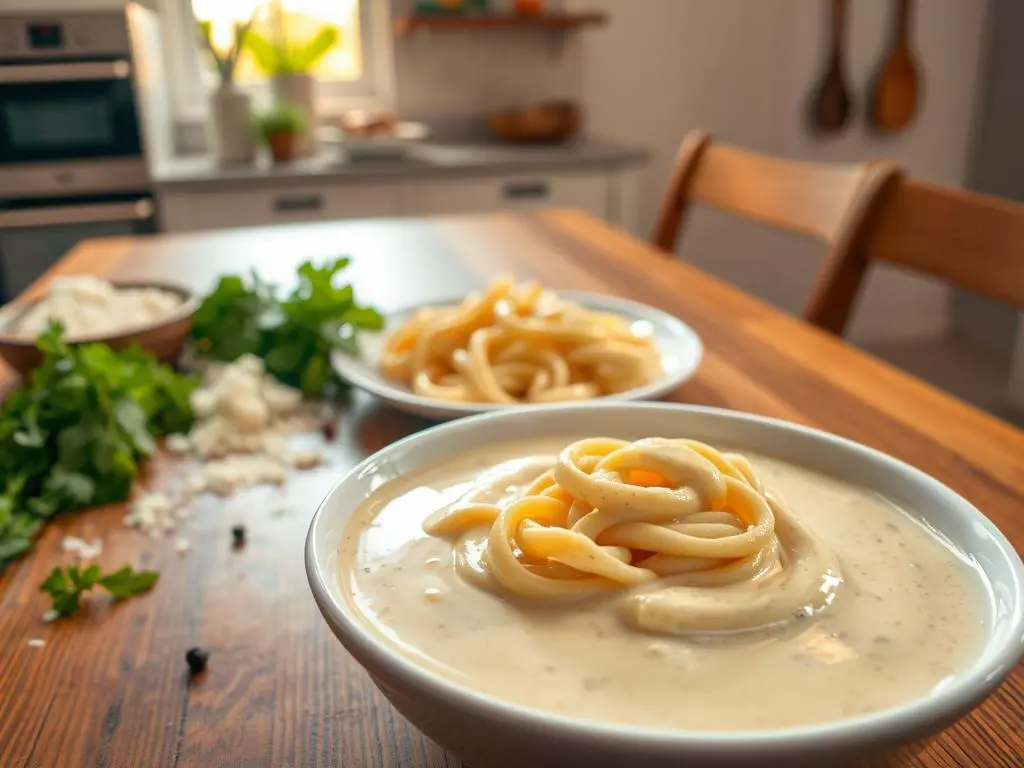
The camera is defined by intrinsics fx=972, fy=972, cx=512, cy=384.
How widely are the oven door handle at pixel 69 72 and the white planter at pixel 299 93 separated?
21.5 inches

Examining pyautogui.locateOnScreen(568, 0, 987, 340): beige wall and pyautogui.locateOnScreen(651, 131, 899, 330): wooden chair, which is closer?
pyautogui.locateOnScreen(651, 131, 899, 330): wooden chair

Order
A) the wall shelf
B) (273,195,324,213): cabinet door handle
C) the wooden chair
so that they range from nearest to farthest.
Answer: the wooden chair
(273,195,324,213): cabinet door handle
the wall shelf

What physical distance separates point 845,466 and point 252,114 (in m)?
3.05

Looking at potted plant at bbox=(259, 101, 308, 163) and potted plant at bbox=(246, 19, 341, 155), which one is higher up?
potted plant at bbox=(246, 19, 341, 155)

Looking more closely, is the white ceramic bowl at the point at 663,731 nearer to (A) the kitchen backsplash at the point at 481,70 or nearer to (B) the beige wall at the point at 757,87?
(A) the kitchen backsplash at the point at 481,70

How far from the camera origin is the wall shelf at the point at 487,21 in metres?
3.43

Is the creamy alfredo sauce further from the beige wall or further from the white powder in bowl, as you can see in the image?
the beige wall

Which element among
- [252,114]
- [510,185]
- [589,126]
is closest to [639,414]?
[510,185]

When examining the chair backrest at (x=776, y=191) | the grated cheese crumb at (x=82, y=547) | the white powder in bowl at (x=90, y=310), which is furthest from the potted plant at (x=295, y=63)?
the grated cheese crumb at (x=82, y=547)

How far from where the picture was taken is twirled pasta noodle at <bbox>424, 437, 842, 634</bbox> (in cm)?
47

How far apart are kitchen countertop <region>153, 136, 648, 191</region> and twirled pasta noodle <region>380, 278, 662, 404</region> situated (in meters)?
2.17

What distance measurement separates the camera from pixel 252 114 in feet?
10.8

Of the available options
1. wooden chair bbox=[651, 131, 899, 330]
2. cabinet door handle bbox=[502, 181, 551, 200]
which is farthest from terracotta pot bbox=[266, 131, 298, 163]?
wooden chair bbox=[651, 131, 899, 330]

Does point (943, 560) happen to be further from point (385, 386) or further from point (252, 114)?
point (252, 114)
